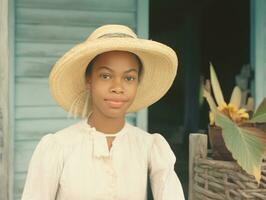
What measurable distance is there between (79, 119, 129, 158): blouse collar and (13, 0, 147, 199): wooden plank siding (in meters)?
1.45

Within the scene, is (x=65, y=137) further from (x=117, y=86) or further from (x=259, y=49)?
(x=259, y=49)

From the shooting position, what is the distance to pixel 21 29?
3.00 m

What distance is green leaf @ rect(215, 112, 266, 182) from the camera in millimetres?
1828

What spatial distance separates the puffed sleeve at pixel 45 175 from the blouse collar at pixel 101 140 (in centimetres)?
11

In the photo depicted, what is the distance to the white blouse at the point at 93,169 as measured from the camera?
150 cm

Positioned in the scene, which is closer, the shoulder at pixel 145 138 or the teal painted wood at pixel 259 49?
the shoulder at pixel 145 138

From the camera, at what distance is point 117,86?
4.97 ft

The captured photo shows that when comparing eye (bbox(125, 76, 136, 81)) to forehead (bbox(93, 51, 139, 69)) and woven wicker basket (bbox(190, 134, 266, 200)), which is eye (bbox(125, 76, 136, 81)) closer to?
forehead (bbox(93, 51, 139, 69))

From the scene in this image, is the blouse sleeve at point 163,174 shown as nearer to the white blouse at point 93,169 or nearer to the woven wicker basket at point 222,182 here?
the white blouse at point 93,169

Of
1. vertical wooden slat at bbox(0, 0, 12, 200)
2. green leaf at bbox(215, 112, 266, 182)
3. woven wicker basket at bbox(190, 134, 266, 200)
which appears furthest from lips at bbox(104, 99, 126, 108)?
vertical wooden slat at bbox(0, 0, 12, 200)

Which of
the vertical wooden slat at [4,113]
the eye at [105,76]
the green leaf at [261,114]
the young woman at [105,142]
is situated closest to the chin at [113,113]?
the young woman at [105,142]

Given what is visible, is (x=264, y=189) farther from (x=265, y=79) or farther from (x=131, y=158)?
(x=265, y=79)

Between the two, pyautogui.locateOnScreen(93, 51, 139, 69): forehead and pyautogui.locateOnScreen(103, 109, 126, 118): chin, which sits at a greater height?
pyautogui.locateOnScreen(93, 51, 139, 69): forehead

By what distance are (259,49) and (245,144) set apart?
1667mm
